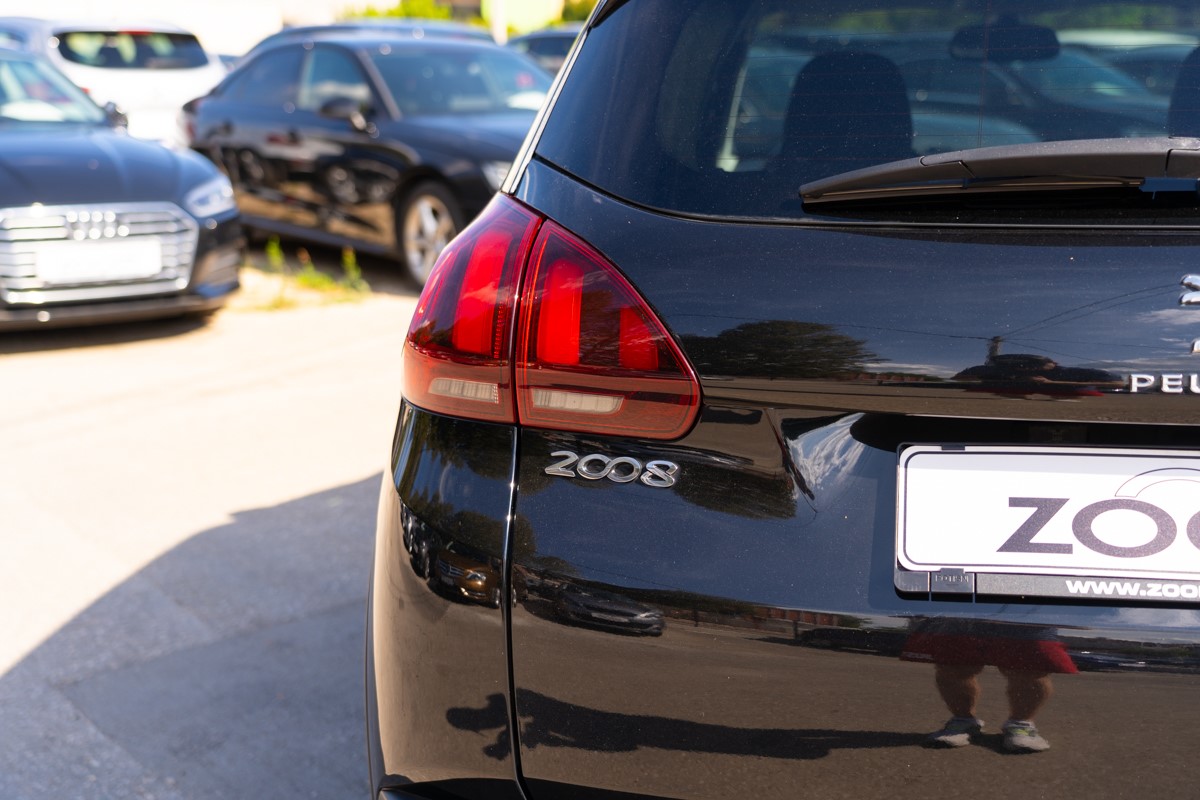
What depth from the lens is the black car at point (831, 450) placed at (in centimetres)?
141

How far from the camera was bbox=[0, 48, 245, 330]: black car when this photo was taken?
604 centimetres

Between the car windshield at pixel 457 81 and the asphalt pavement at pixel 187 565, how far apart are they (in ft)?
8.41

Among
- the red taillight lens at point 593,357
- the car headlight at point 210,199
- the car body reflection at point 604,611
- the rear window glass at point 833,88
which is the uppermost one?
the rear window glass at point 833,88

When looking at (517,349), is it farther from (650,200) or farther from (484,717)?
(484,717)

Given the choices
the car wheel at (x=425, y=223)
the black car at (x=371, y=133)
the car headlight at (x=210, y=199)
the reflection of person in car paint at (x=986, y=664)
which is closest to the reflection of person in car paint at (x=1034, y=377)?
the reflection of person in car paint at (x=986, y=664)

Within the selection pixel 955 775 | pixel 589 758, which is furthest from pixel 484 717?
pixel 955 775

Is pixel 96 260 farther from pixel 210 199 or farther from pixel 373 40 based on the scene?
pixel 373 40

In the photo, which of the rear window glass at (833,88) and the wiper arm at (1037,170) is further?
the rear window glass at (833,88)

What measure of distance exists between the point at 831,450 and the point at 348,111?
7159 mm

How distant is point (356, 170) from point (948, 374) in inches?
282

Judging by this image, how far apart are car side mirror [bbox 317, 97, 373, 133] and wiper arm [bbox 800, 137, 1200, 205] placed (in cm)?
703

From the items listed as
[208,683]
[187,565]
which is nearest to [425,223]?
[187,565]

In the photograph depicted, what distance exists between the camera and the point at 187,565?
3.69 metres

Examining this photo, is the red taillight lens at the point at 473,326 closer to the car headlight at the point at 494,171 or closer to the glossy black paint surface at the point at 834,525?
the glossy black paint surface at the point at 834,525
